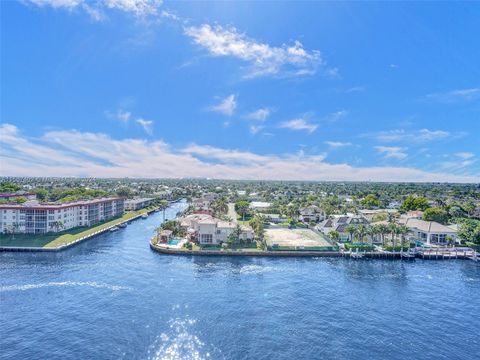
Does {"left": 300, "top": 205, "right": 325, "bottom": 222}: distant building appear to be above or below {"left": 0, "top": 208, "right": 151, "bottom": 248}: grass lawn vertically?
above

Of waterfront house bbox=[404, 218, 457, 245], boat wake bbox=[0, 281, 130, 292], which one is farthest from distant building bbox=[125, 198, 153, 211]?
waterfront house bbox=[404, 218, 457, 245]

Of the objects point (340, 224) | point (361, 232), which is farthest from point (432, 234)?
point (340, 224)

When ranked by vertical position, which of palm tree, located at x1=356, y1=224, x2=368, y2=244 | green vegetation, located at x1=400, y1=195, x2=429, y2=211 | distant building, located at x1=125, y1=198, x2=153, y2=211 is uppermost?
green vegetation, located at x1=400, y1=195, x2=429, y2=211

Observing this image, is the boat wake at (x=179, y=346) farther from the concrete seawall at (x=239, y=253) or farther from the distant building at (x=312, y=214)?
the distant building at (x=312, y=214)

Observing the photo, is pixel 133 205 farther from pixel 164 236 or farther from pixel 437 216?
pixel 437 216

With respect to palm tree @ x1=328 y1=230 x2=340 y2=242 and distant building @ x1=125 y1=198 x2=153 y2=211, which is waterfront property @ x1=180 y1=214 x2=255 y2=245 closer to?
palm tree @ x1=328 y1=230 x2=340 y2=242

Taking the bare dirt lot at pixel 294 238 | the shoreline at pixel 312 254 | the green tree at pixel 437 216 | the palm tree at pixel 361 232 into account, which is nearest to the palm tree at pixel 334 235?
the bare dirt lot at pixel 294 238

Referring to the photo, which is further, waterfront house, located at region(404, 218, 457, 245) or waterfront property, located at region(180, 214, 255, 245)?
waterfront house, located at region(404, 218, 457, 245)
